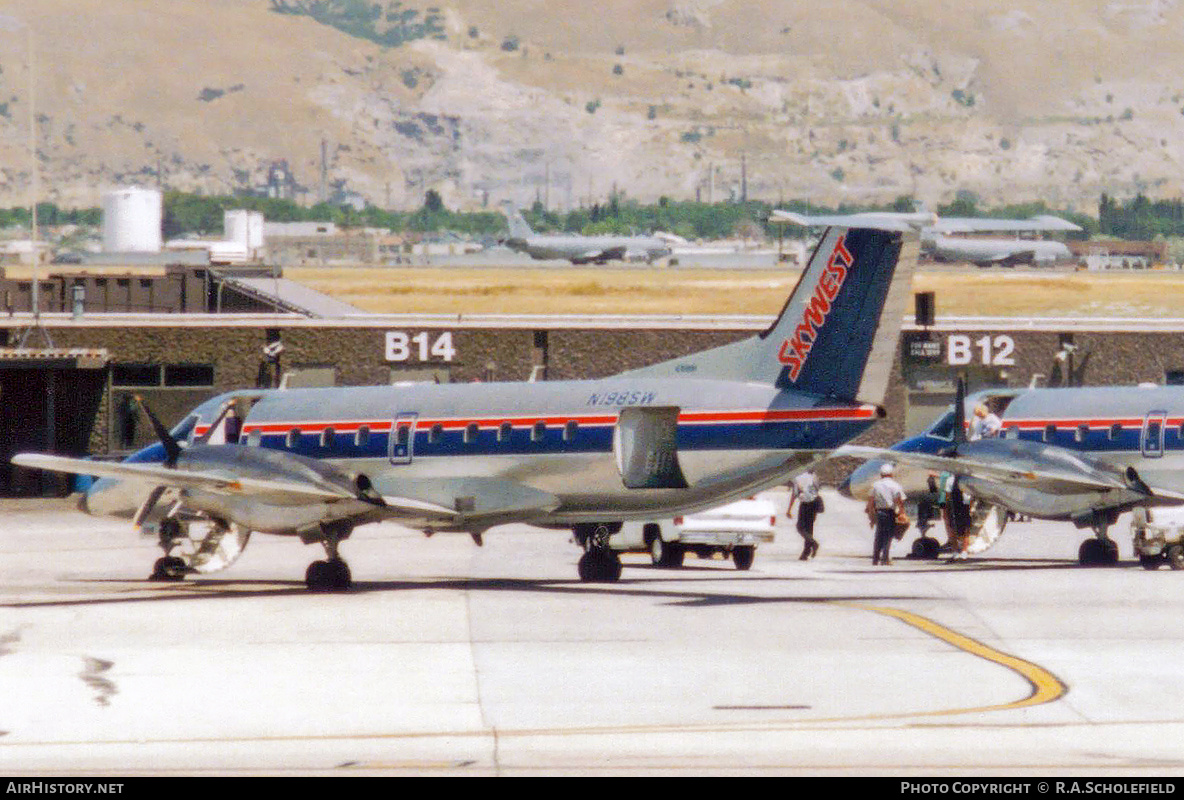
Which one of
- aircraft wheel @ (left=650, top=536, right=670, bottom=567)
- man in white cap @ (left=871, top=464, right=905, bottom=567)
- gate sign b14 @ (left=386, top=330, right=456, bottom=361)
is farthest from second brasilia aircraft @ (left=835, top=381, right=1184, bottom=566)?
gate sign b14 @ (left=386, top=330, right=456, bottom=361)

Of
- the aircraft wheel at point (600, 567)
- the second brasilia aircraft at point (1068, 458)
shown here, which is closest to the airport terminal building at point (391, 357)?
the second brasilia aircraft at point (1068, 458)

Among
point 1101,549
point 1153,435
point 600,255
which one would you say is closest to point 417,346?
point 1153,435

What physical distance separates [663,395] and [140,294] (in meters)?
41.5

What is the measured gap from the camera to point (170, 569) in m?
31.3

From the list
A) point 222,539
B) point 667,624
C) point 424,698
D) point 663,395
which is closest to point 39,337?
point 222,539

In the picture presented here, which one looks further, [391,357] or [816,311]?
[391,357]

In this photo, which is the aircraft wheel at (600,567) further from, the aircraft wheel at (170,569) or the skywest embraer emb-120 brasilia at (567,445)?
the aircraft wheel at (170,569)

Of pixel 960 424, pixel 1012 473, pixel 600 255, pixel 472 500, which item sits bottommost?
pixel 600 255

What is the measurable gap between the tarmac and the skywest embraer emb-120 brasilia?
47.3 inches

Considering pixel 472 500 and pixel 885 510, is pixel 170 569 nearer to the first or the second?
pixel 472 500

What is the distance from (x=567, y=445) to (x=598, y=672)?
8860 mm

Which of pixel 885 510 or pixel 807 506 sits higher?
pixel 885 510

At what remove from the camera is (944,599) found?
1083 inches

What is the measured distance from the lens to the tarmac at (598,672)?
51.4ft
